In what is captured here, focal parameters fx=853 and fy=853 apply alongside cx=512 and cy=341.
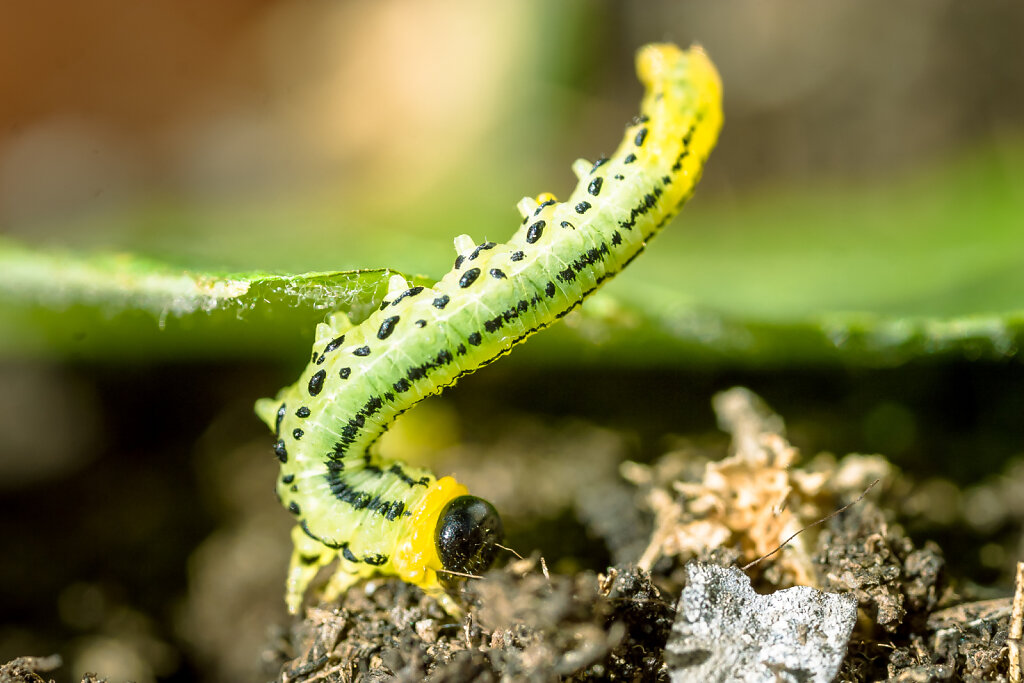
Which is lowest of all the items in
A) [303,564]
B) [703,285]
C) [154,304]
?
[303,564]

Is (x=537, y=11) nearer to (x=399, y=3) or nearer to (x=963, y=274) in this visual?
(x=399, y=3)

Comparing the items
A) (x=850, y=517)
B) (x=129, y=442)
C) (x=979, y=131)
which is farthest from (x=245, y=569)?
(x=979, y=131)

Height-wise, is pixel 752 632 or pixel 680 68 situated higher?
pixel 680 68

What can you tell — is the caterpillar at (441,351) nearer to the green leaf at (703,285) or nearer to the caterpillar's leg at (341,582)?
the caterpillar's leg at (341,582)

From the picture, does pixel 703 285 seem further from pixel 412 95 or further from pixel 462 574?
pixel 412 95

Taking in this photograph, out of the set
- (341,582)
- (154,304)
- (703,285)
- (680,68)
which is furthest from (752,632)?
(703,285)

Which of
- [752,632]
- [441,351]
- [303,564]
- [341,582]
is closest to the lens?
[752,632]

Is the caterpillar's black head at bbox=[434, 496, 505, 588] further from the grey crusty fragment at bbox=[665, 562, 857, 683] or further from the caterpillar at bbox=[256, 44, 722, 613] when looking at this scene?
the grey crusty fragment at bbox=[665, 562, 857, 683]
